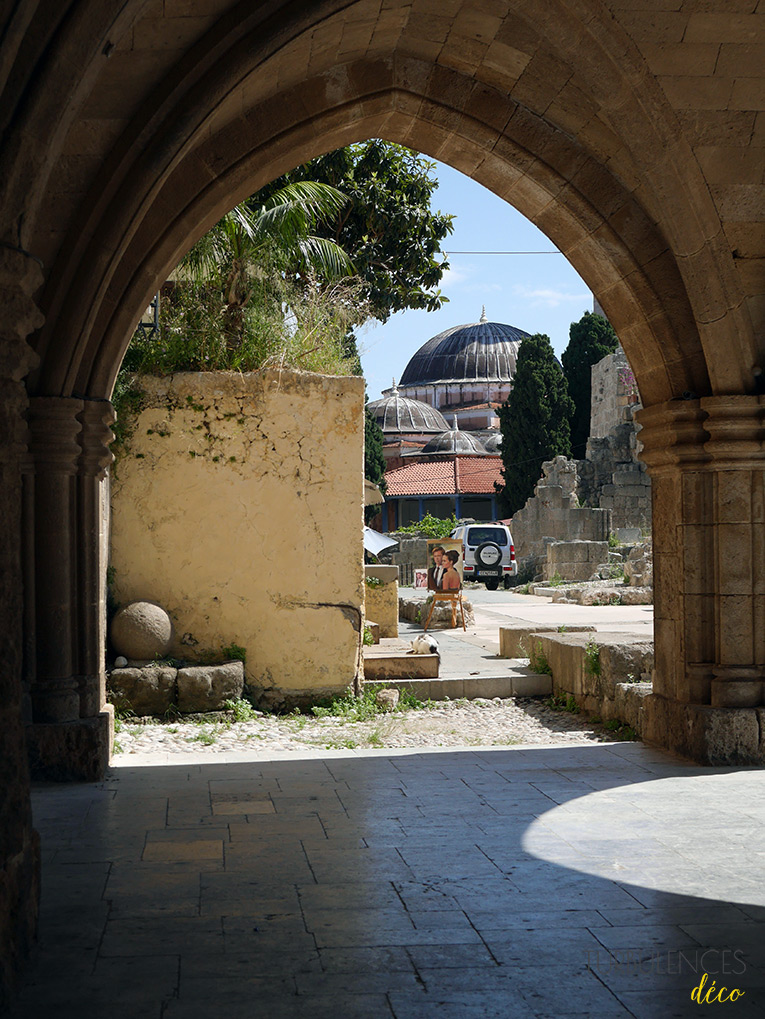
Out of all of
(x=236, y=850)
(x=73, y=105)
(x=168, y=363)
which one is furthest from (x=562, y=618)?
(x=73, y=105)

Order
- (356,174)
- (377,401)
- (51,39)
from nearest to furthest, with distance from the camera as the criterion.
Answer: (51,39)
(356,174)
(377,401)

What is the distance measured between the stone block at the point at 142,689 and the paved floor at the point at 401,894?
1.94 meters

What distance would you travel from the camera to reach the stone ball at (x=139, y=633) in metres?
7.13

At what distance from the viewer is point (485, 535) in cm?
2327

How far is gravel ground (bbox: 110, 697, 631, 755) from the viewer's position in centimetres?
655

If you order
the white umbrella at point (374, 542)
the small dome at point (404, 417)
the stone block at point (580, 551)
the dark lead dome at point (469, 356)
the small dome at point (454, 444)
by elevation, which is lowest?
the stone block at point (580, 551)

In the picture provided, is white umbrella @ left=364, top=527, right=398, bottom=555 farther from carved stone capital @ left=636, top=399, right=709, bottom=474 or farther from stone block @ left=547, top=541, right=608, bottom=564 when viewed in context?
stone block @ left=547, top=541, right=608, bottom=564

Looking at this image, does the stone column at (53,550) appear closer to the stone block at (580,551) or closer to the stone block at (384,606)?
the stone block at (384,606)

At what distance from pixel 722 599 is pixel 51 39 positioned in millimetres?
3986

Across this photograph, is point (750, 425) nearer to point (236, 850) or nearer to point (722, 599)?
point (722, 599)

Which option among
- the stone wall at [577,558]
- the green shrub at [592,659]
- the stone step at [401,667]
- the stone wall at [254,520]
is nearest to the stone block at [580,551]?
the stone wall at [577,558]

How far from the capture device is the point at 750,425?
521 centimetres

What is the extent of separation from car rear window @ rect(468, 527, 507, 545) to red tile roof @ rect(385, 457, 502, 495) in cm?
1067

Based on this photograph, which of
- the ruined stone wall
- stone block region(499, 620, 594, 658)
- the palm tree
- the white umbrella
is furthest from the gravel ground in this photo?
the ruined stone wall
